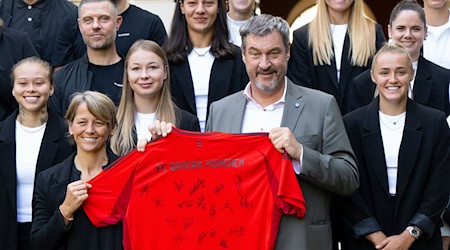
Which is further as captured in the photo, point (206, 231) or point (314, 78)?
point (314, 78)

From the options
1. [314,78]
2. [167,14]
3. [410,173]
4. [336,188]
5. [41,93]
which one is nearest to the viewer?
[336,188]

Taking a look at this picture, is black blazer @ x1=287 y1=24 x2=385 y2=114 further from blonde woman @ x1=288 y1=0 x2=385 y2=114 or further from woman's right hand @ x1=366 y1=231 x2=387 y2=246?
woman's right hand @ x1=366 y1=231 x2=387 y2=246

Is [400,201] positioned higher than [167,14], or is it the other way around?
[167,14]

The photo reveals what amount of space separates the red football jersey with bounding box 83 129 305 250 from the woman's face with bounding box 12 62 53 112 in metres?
1.00

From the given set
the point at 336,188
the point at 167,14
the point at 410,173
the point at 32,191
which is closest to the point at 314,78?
the point at 410,173

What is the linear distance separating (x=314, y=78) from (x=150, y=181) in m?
1.89

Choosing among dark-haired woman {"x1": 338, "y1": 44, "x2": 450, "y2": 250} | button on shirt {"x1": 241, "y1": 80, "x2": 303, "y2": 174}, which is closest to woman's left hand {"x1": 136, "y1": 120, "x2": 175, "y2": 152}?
button on shirt {"x1": 241, "y1": 80, "x2": 303, "y2": 174}

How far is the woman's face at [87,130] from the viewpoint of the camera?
5738mm

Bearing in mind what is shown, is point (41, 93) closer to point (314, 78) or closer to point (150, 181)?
point (150, 181)

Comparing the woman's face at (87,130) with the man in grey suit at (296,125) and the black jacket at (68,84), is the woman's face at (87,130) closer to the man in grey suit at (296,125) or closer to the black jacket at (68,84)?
the man in grey suit at (296,125)

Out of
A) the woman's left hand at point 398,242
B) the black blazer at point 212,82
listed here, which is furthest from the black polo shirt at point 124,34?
the woman's left hand at point 398,242

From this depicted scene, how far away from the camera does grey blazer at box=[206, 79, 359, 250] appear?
5.35m

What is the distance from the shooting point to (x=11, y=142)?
6.18 meters

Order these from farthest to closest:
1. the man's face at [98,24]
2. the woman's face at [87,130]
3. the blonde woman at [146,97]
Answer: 1. the man's face at [98,24]
2. the blonde woman at [146,97]
3. the woman's face at [87,130]
